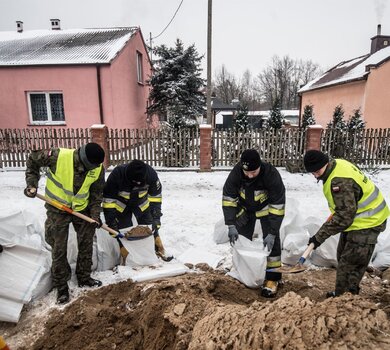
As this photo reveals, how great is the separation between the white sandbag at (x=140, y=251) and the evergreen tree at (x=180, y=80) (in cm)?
1046

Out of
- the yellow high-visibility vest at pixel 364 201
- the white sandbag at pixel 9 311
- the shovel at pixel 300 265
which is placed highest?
the yellow high-visibility vest at pixel 364 201

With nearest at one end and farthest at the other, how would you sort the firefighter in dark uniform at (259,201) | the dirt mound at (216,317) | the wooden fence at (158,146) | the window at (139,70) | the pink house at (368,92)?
1. the dirt mound at (216,317)
2. the firefighter in dark uniform at (259,201)
3. the wooden fence at (158,146)
4. the pink house at (368,92)
5. the window at (139,70)

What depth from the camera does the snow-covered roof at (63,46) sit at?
13180 mm

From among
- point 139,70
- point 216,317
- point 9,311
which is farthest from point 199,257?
point 139,70

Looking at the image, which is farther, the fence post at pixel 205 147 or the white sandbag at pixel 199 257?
the fence post at pixel 205 147

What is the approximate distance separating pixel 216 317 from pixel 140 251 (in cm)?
181

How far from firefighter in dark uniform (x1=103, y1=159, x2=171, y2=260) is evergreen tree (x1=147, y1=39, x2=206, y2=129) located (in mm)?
10090

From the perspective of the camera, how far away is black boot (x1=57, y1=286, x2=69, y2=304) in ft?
10.2

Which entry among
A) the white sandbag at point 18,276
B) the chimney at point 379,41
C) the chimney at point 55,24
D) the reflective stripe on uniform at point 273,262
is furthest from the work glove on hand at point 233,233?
the chimney at point 379,41

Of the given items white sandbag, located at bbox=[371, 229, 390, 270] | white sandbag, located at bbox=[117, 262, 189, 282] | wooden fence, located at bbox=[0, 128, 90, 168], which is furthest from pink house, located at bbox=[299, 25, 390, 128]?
white sandbag, located at bbox=[117, 262, 189, 282]

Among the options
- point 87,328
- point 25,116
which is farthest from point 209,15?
point 87,328

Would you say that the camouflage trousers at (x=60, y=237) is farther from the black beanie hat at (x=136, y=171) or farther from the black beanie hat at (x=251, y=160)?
the black beanie hat at (x=251, y=160)

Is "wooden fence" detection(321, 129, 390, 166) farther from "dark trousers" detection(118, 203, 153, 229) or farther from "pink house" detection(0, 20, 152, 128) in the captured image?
"pink house" detection(0, 20, 152, 128)

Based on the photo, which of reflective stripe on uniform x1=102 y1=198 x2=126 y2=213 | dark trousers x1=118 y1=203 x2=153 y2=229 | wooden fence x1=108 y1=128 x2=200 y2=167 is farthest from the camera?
wooden fence x1=108 y1=128 x2=200 y2=167
